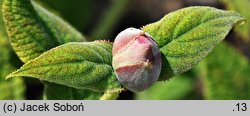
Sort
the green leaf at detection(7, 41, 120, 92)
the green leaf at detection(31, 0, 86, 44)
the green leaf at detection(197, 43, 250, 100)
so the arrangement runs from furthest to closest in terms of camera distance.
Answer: the green leaf at detection(197, 43, 250, 100) → the green leaf at detection(31, 0, 86, 44) → the green leaf at detection(7, 41, 120, 92)

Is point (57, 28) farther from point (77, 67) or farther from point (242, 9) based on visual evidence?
point (242, 9)

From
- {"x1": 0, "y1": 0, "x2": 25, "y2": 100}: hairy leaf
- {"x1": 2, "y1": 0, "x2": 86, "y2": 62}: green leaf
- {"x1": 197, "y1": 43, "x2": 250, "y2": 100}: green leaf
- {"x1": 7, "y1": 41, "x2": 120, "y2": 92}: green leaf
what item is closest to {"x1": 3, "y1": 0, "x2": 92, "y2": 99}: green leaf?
{"x1": 2, "y1": 0, "x2": 86, "y2": 62}: green leaf

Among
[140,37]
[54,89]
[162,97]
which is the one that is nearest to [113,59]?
[140,37]

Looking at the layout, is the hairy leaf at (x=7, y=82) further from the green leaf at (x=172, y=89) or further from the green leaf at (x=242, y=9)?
the green leaf at (x=242, y=9)

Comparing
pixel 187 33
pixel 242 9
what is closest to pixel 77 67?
pixel 187 33

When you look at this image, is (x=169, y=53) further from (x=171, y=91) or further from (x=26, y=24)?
(x=171, y=91)

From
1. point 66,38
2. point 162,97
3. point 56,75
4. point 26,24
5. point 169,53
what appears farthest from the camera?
point 162,97

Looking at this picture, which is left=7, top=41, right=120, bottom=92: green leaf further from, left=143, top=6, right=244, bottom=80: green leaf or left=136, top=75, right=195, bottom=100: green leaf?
left=136, top=75, right=195, bottom=100: green leaf
